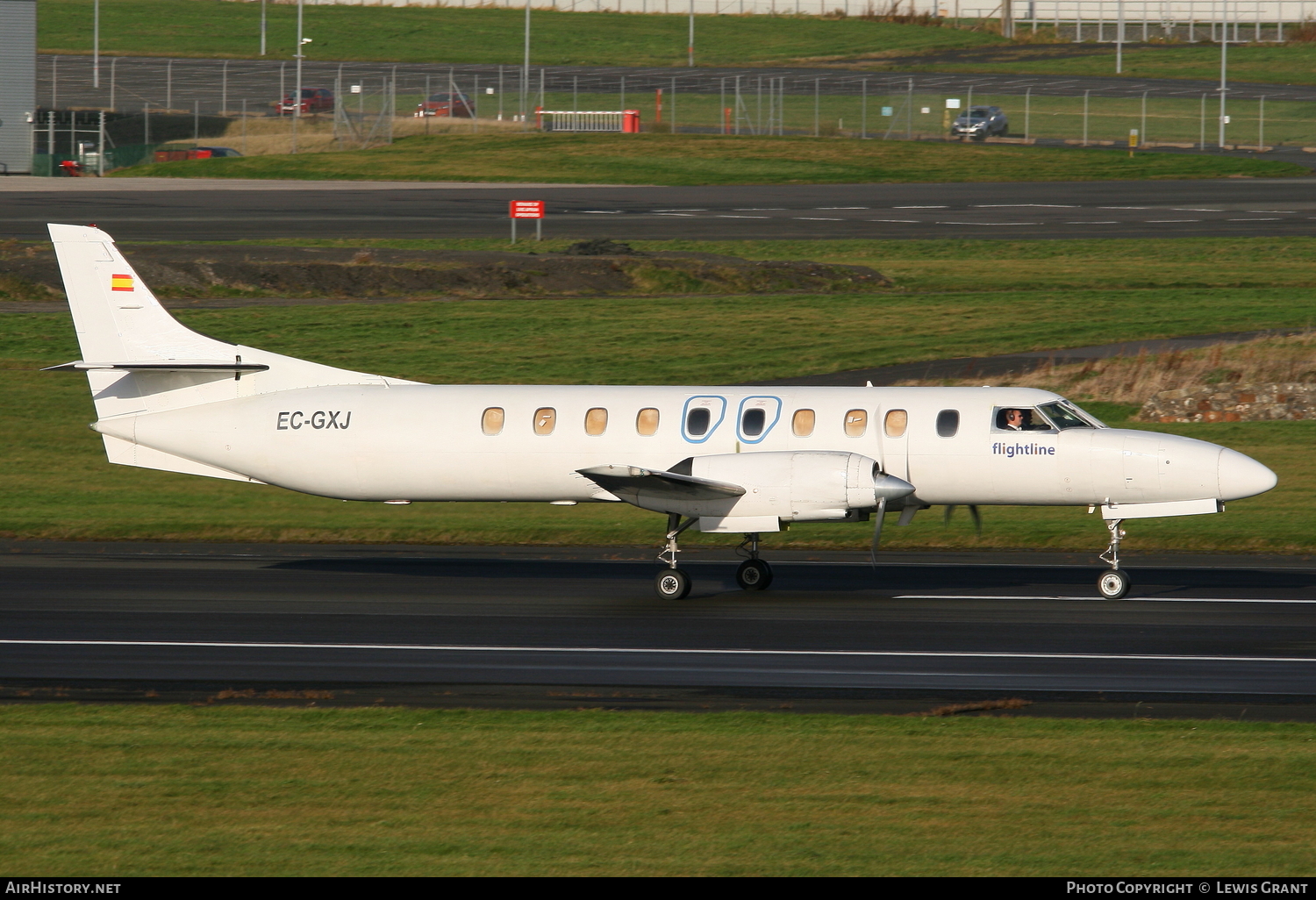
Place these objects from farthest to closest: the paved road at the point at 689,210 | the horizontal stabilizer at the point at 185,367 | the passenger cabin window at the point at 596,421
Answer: the paved road at the point at 689,210
the horizontal stabilizer at the point at 185,367
the passenger cabin window at the point at 596,421

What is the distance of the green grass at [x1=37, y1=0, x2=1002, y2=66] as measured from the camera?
118000 mm

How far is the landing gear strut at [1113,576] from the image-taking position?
2070cm

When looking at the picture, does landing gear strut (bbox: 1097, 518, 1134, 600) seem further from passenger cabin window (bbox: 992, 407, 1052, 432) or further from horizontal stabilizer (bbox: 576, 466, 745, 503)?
horizontal stabilizer (bbox: 576, 466, 745, 503)

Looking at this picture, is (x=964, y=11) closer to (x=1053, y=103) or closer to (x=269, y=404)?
(x=1053, y=103)

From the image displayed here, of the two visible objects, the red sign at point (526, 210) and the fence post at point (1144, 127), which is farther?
the fence post at point (1144, 127)

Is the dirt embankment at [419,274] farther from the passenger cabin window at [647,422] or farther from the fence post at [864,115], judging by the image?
the fence post at [864,115]

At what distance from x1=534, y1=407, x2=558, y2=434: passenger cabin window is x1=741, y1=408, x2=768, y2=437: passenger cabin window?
A: 2611 mm

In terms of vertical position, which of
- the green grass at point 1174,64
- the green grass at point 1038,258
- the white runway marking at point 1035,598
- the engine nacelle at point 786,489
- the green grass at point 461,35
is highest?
the green grass at point 461,35

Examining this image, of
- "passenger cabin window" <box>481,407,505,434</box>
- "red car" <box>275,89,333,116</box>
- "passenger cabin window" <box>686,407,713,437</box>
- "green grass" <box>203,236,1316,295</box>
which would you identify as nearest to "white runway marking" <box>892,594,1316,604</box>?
"passenger cabin window" <box>686,407,713,437</box>

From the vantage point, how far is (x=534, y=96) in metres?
99.2

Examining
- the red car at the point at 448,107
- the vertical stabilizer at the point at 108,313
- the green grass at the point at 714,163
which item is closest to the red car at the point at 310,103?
the red car at the point at 448,107

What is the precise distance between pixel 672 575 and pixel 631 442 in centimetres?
192

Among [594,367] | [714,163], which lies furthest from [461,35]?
[594,367]

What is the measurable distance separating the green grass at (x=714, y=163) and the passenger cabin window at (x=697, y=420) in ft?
167
